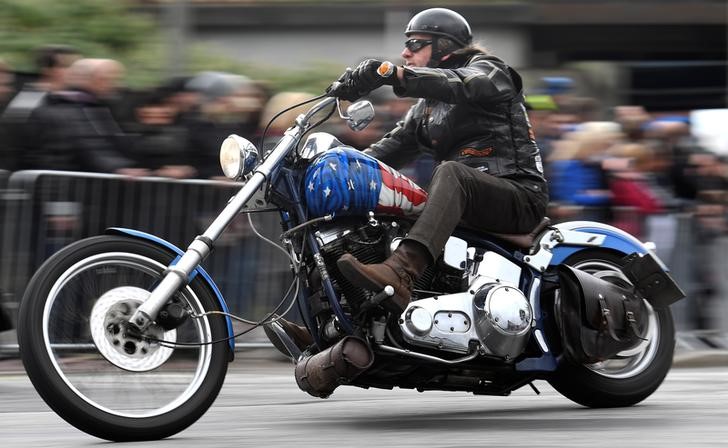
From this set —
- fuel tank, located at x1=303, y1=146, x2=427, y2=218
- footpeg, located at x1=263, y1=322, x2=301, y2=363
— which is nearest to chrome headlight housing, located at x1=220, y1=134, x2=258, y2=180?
fuel tank, located at x1=303, y1=146, x2=427, y2=218

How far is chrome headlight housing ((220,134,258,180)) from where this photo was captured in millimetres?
5582

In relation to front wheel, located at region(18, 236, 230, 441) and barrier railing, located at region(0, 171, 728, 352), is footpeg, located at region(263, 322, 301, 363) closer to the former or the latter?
front wheel, located at region(18, 236, 230, 441)

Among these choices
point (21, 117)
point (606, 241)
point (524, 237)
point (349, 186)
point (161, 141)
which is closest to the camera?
point (349, 186)

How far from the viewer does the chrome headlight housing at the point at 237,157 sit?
18.3ft

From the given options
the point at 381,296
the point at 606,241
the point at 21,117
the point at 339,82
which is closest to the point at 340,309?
the point at 381,296

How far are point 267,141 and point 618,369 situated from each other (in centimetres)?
324

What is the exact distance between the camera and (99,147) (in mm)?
8844

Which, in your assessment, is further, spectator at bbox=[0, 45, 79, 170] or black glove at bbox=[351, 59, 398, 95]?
spectator at bbox=[0, 45, 79, 170]

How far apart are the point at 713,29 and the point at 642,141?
841 centimetres

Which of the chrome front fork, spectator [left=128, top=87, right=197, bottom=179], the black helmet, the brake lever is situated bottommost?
spectator [left=128, top=87, right=197, bottom=179]

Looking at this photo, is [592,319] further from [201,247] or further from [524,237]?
[201,247]

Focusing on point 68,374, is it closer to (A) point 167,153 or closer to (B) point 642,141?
(A) point 167,153

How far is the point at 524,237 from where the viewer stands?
245 inches

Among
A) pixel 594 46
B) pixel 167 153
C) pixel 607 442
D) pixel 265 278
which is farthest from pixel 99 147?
pixel 594 46
